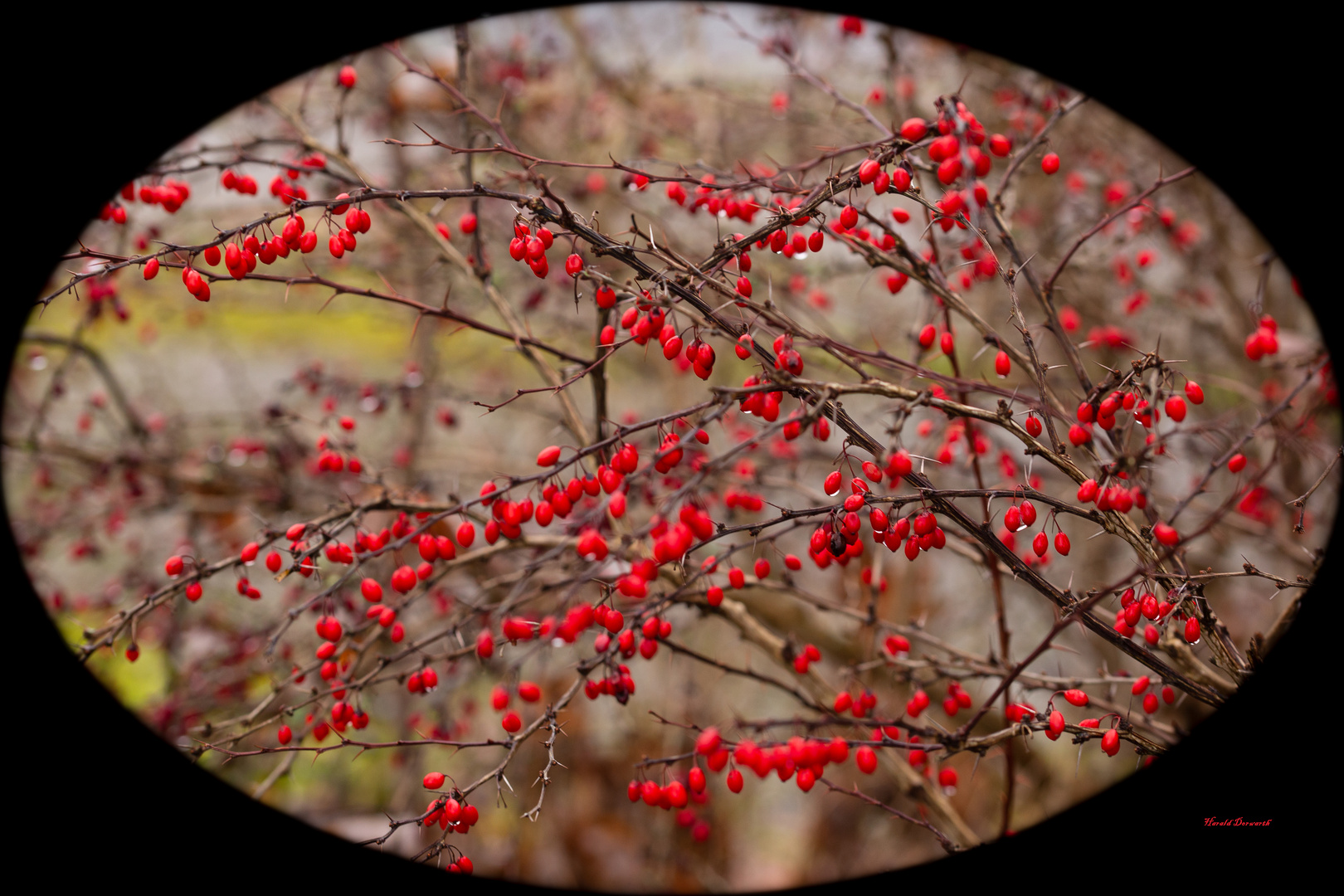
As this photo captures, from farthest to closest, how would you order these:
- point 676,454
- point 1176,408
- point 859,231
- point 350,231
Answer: point 859,231
point 350,231
point 1176,408
point 676,454

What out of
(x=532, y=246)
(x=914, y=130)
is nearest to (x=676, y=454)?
(x=532, y=246)

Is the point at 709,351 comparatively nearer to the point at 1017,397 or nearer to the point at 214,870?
the point at 1017,397

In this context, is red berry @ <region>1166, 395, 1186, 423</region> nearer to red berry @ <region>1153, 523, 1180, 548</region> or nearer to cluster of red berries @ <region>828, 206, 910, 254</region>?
red berry @ <region>1153, 523, 1180, 548</region>

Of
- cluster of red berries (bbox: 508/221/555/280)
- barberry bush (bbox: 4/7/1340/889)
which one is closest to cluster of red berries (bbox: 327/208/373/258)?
barberry bush (bbox: 4/7/1340/889)

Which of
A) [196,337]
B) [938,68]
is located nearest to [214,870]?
[938,68]

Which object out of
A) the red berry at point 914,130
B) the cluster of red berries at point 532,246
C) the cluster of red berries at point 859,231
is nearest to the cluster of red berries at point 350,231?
the cluster of red berries at point 532,246

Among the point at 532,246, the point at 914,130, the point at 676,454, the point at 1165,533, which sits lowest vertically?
the point at 1165,533

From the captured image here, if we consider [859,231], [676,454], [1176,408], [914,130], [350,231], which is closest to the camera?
[676,454]

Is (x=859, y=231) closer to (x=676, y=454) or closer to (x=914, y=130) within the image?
(x=914, y=130)
